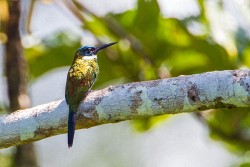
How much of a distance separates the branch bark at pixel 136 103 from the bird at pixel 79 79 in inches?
1.2

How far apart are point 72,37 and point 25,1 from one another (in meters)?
0.36

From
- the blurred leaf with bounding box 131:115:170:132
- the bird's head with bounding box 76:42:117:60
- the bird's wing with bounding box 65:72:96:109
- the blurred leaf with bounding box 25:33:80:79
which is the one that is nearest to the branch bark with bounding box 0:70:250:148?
the bird's wing with bounding box 65:72:96:109

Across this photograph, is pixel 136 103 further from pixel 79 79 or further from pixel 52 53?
pixel 52 53

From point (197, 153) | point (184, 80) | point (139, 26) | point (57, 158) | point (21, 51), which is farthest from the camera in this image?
point (197, 153)

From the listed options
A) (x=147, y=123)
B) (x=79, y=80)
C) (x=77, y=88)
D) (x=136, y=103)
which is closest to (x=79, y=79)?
(x=79, y=80)

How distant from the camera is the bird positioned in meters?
3.19

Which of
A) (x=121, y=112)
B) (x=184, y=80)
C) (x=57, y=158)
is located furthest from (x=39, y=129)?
(x=57, y=158)

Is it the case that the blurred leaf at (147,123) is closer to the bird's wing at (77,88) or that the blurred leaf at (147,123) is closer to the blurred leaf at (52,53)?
the blurred leaf at (52,53)

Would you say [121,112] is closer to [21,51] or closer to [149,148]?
[21,51]

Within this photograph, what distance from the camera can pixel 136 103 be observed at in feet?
10.2

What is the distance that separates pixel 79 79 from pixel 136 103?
472 millimetres

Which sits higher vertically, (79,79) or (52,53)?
(52,53)

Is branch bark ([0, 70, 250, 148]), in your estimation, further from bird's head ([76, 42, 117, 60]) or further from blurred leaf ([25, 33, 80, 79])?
blurred leaf ([25, 33, 80, 79])

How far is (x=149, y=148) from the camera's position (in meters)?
9.08
